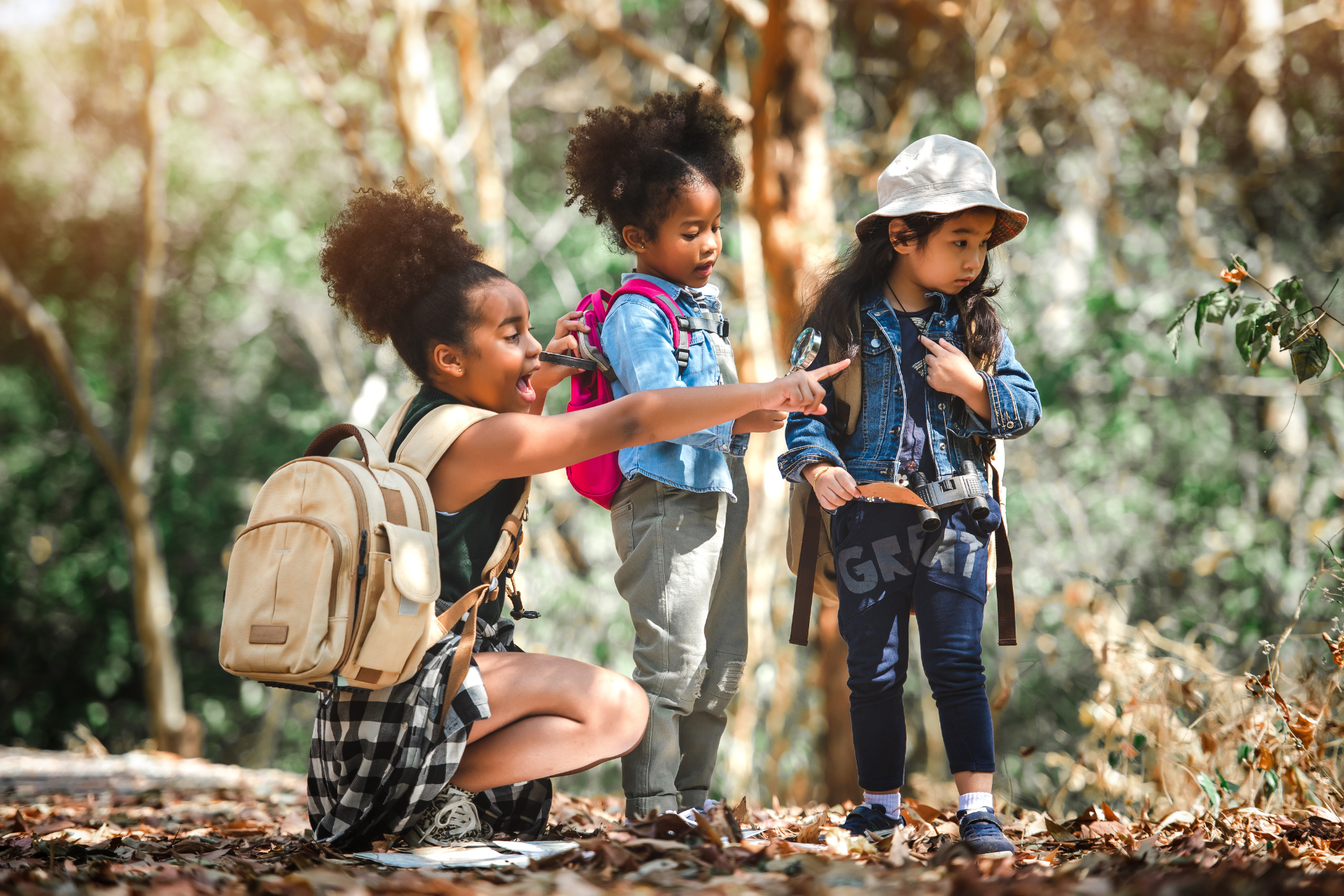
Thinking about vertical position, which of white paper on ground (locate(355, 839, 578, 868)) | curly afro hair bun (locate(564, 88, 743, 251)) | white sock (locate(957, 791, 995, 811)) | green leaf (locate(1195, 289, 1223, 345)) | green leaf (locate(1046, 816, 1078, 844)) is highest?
curly afro hair bun (locate(564, 88, 743, 251))

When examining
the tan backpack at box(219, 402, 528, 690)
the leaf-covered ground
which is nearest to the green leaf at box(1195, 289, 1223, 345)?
the leaf-covered ground

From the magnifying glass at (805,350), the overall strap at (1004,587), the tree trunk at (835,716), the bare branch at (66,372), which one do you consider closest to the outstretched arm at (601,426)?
the magnifying glass at (805,350)

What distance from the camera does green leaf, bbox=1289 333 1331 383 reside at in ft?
8.89

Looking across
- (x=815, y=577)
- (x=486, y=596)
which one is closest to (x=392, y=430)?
(x=486, y=596)

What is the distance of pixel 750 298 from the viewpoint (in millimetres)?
5547

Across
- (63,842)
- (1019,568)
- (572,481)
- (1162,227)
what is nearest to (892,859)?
(572,481)

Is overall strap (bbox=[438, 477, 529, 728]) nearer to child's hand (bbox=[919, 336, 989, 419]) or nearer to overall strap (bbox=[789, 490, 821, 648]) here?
overall strap (bbox=[789, 490, 821, 648])

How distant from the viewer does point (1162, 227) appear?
789 centimetres

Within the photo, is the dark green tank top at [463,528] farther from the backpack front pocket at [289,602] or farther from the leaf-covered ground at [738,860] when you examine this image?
the leaf-covered ground at [738,860]

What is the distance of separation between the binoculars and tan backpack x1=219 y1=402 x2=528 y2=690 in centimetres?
112

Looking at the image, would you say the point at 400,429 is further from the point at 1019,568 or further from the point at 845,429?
the point at 1019,568

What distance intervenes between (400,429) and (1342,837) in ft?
7.67

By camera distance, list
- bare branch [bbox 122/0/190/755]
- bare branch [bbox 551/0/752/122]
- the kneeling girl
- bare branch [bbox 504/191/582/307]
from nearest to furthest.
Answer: the kneeling girl < bare branch [bbox 551/0/752/122] < bare branch [bbox 122/0/190/755] < bare branch [bbox 504/191/582/307]

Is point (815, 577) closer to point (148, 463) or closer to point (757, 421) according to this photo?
point (757, 421)
